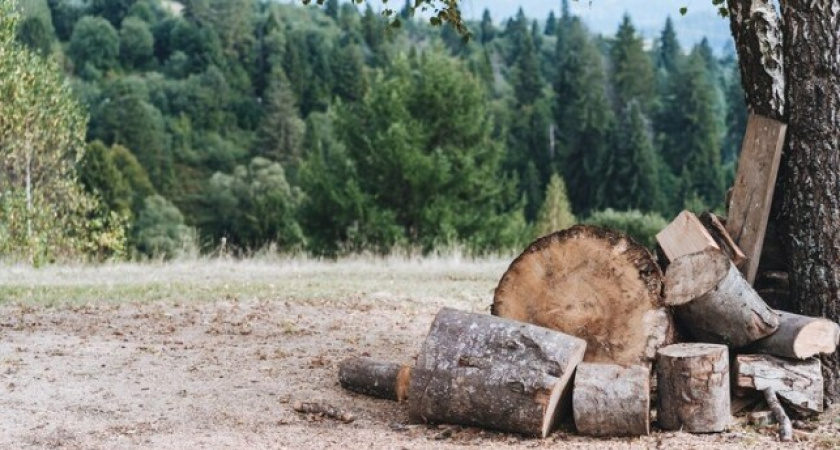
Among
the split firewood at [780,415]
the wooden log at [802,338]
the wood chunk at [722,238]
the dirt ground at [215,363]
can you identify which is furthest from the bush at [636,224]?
the split firewood at [780,415]

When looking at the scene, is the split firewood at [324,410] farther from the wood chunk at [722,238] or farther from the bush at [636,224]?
the bush at [636,224]

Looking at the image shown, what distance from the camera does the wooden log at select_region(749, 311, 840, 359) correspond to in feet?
20.8

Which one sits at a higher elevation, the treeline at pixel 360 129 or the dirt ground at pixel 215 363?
the treeline at pixel 360 129

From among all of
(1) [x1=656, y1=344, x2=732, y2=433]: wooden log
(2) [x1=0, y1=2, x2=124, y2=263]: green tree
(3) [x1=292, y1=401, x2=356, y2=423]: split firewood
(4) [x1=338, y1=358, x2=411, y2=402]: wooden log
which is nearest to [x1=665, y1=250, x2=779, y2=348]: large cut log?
(1) [x1=656, y1=344, x2=732, y2=433]: wooden log

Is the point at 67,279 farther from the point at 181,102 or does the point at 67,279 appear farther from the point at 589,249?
the point at 181,102

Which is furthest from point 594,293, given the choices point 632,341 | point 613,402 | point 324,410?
point 324,410

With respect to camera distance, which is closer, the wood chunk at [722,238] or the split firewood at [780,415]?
the split firewood at [780,415]

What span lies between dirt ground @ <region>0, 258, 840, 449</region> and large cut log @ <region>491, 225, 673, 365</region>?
73cm

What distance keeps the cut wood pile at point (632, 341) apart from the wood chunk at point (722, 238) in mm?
11

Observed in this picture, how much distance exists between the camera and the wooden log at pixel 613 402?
6094 millimetres

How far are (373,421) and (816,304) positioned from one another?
3050 millimetres

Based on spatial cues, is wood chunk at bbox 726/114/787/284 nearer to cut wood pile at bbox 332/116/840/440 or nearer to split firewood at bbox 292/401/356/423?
cut wood pile at bbox 332/116/840/440

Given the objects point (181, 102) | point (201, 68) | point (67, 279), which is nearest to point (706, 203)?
point (181, 102)

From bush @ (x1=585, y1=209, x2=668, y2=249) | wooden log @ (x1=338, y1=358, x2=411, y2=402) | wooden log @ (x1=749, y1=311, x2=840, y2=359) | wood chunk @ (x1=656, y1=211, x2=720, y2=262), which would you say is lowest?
bush @ (x1=585, y1=209, x2=668, y2=249)
